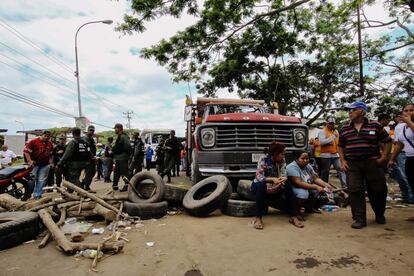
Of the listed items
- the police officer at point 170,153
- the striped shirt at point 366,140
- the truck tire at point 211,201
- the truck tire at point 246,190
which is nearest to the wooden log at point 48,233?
the truck tire at point 211,201

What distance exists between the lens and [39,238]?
12.6 feet

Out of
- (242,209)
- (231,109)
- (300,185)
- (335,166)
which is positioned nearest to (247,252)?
(300,185)

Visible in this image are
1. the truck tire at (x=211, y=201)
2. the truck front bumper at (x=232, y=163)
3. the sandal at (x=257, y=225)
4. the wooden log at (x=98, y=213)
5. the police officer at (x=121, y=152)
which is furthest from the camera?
the police officer at (x=121, y=152)

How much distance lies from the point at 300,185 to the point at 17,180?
20.2ft

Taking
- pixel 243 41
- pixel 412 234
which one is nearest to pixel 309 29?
pixel 243 41

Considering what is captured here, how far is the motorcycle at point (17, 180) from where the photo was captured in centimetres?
628

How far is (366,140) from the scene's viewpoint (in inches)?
157

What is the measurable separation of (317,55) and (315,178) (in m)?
14.7

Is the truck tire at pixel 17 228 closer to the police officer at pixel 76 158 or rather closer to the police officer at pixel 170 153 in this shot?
the police officer at pixel 76 158

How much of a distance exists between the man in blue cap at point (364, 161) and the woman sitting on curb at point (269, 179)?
37.3 inches

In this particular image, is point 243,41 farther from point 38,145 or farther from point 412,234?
point 412,234

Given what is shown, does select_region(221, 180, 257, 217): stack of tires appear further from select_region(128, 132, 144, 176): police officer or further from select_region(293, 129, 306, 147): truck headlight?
select_region(128, 132, 144, 176): police officer

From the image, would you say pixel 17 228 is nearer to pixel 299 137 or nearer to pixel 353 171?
pixel 353 171

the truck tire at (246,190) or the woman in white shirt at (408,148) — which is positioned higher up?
the woman in white shirt at (408,148)
